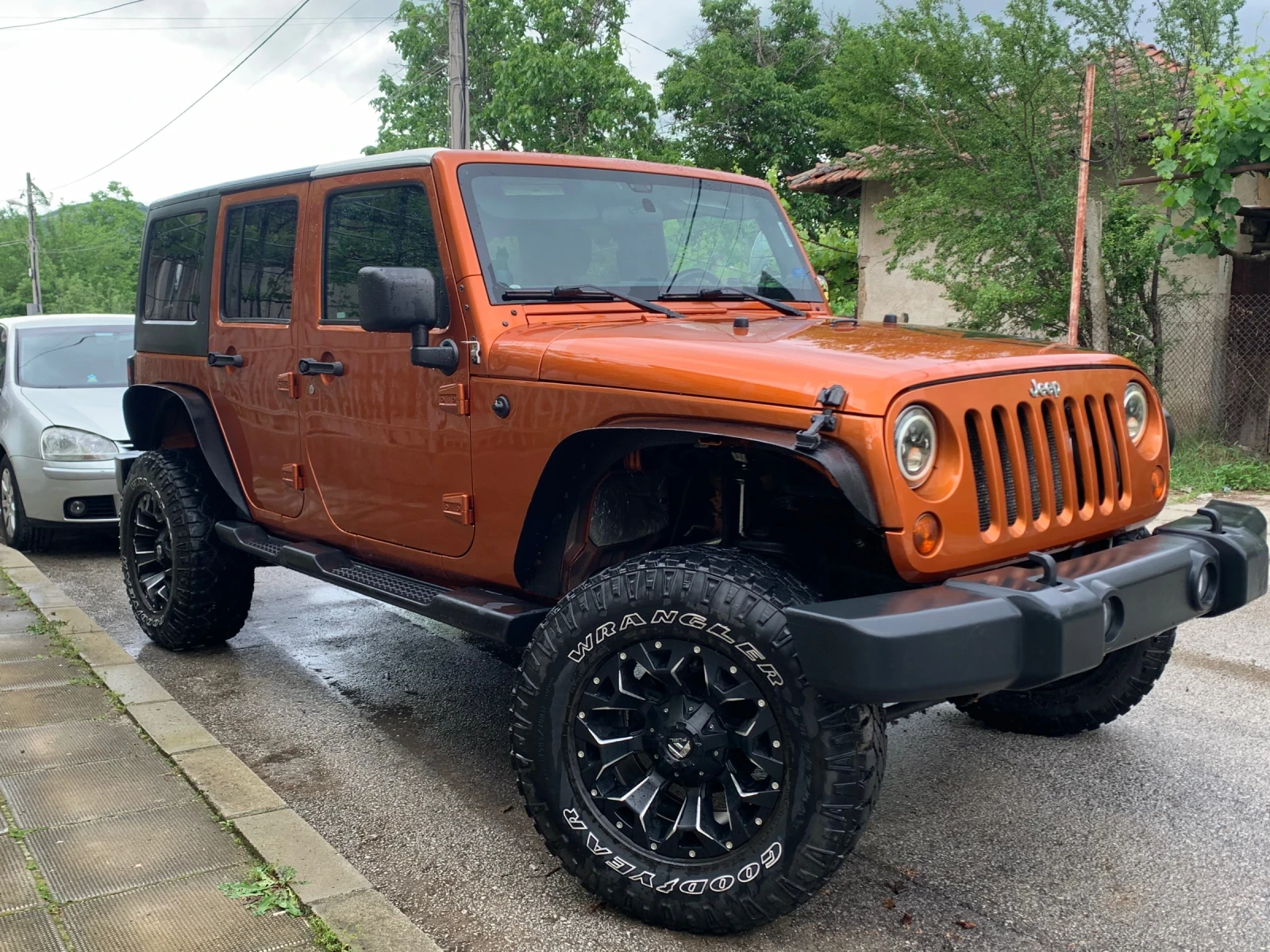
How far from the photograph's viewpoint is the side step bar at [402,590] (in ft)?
11.5

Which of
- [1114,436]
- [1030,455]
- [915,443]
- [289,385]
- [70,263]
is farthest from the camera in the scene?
[70,263]

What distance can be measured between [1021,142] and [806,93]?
16.4 metres

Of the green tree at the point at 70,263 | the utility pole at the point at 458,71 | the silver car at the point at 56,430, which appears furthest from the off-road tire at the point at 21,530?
the green tree at the point at 70,263

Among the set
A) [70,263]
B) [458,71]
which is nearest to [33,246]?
[70,263]

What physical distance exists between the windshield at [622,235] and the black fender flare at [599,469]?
652 mm

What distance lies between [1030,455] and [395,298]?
1.87 metres

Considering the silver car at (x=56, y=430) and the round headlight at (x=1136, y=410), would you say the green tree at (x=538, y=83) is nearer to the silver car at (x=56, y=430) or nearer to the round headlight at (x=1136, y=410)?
the silver car at (x=56, y=430)

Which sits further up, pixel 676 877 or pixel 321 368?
pixel 321 368

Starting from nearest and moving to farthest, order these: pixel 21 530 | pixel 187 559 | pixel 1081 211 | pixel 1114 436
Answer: pixel 1114 436, pixel 187 559, pixel 21 530, pixel 1081 211

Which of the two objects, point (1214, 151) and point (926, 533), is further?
point (1214, 151)

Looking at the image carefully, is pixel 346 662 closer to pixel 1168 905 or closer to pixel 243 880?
pixel 243 880

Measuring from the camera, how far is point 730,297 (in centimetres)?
417

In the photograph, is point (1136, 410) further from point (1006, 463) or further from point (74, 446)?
point (74, 446)

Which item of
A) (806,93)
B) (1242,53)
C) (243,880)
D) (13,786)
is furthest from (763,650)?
(806,93)
